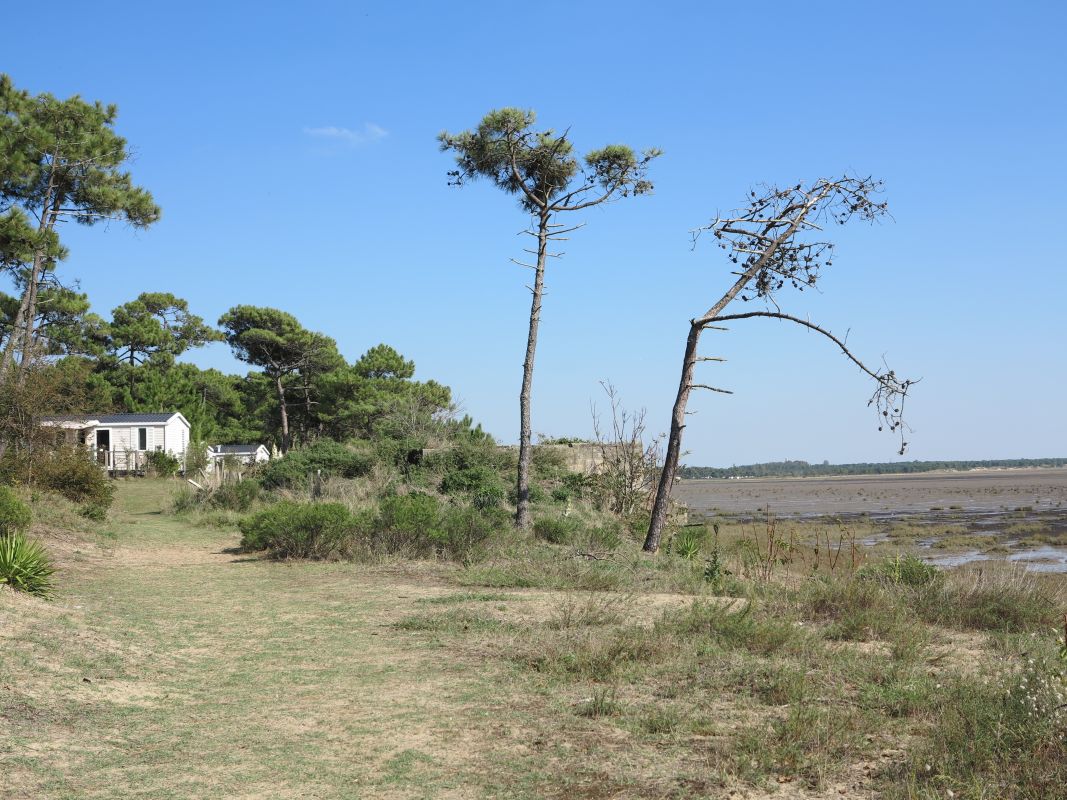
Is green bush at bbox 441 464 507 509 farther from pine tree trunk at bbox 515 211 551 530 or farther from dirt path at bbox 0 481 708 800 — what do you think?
dirt path at bbox 0 481 708 800

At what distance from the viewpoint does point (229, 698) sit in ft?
22.6

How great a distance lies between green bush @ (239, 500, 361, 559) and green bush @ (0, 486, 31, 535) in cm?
347

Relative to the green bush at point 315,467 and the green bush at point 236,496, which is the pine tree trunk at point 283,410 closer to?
the green bush at point 315,467

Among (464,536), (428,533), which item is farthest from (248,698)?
(464,536)

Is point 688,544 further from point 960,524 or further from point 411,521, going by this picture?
point 960,524

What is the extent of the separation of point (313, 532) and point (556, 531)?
4.22 meters

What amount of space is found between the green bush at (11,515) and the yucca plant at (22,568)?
4.38 meters

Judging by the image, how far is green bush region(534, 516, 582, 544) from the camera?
16312 mm

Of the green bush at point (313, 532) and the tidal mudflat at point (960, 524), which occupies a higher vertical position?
the green bush at point (313, 532)

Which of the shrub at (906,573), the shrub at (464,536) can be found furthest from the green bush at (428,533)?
the shrub at (906,573)

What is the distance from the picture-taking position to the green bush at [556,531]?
53.5 feet

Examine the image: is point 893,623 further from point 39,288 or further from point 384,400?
point 384,400

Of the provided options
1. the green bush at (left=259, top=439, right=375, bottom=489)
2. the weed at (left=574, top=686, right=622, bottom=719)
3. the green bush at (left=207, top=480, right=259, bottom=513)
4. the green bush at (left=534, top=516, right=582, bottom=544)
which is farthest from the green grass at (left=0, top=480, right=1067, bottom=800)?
the green bush at (left=259, top=439, right=375, bottom=489)

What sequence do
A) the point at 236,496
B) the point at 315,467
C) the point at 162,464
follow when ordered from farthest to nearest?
the point at 162,464
the point at 315,467
the point at 236,496
